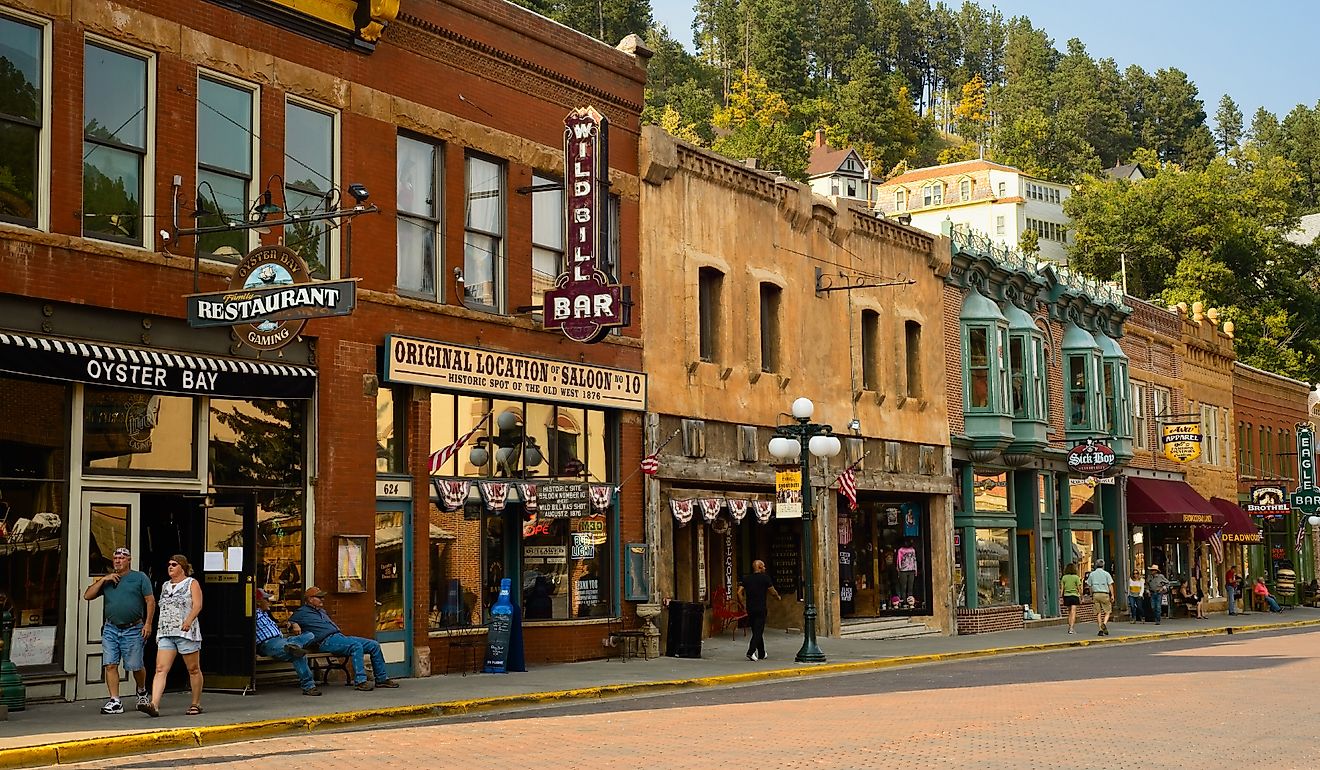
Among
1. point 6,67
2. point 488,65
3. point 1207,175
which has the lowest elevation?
point 6,67

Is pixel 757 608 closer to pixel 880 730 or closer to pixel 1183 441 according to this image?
pixel 880 730

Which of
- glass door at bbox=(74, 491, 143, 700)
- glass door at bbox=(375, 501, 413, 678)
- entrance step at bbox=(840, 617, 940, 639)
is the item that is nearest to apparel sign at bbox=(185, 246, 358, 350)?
glass door at bbox=(74, 491, 143, 700)

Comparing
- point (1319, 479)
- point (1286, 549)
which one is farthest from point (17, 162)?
point (1319, 479)

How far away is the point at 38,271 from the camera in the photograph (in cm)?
1752

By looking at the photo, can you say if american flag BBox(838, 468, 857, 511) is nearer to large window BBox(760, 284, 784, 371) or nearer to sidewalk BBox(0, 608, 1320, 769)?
large window BBox(760, 284, 784, 371)

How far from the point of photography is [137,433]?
742 inches

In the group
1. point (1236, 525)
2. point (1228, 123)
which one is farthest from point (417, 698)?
point (1228, 123)

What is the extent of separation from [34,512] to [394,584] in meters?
5.85

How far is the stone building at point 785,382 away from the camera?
28.4m

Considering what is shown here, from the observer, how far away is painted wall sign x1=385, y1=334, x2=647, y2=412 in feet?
73.5

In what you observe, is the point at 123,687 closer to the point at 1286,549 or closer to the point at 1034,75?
the point at 1286,549

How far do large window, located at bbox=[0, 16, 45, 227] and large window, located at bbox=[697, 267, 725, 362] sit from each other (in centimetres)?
1435

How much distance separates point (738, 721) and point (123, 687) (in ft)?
24.3

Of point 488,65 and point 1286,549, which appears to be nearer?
point 488,65
